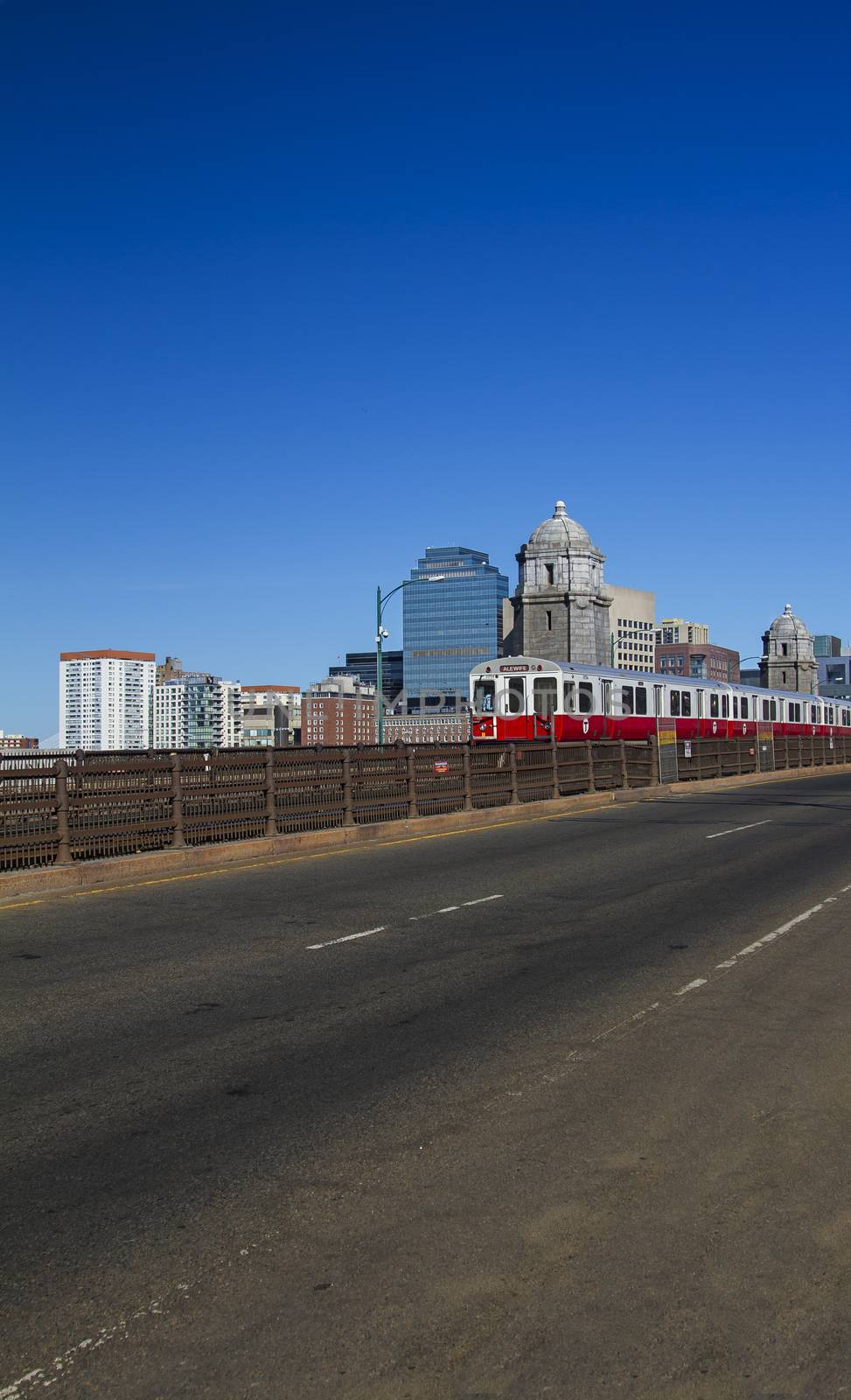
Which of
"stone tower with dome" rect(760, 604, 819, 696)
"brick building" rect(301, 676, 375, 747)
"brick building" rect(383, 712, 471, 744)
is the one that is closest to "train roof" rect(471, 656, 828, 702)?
"brick building" rect(383, 712, 471, 744)

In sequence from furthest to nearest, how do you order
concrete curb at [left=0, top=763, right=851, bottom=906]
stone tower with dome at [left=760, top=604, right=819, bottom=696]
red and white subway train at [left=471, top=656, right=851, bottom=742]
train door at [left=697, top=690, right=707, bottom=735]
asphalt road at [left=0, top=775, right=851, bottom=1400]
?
stone tower with dome at [left=760, top=604, right=819, bottom=696] → train door at [left=697, top=690, right=707, bottom=735] → red and white subway train at [left=471, top=656, right=851, bottom=742] → concrete curb at [left=0, top=763, right=851, bottom=906] → asphalt road at [left=0, top=775, right=851, bottom=1400]

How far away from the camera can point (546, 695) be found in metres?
39.0

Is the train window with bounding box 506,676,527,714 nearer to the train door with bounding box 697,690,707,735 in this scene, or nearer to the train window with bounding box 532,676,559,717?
the train window with bounding box 532,676,559,717

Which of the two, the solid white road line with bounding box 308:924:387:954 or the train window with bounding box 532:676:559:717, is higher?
the train window with bounding box 532:676:559:717

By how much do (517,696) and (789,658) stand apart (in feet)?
282

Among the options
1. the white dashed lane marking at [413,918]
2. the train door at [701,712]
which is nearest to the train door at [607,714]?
the train door at [701,712]

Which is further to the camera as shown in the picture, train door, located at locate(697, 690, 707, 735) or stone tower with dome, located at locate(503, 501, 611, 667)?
stone tower with dome, located at locate(503, 501, 611, 667)

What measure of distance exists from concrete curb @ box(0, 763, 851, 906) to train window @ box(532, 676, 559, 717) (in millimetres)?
7325

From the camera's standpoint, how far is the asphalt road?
3.71m

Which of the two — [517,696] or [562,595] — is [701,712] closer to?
[517,696]

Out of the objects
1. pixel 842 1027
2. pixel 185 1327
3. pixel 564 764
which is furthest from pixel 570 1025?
pixel 564 764

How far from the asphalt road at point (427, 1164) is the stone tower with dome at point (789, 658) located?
11194cm

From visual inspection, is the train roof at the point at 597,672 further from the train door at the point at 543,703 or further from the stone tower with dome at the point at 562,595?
the stone tower with dome at the point at 562,595

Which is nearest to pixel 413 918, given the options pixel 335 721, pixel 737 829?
pixel 737 829
